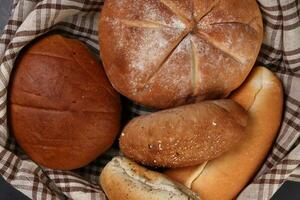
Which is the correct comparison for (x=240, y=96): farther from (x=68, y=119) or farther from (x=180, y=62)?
(x=68, y=119)

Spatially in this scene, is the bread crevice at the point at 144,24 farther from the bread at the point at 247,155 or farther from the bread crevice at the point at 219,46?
the bread at the point at 247,155

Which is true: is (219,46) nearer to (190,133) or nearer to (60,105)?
(190,133)

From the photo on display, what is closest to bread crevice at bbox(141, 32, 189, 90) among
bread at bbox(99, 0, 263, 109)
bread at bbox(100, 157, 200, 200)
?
bread at bbox(99, 0, 263, 109)

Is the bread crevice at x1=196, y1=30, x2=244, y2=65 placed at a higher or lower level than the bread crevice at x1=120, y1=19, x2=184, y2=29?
lower

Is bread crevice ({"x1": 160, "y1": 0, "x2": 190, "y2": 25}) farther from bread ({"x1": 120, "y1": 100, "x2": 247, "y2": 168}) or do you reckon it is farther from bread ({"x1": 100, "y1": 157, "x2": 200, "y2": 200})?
bread ({"x1": 100, "y1": 157, "x2": 200, "y2": 200})

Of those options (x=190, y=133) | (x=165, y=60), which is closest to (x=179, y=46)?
(x=165, y=60)

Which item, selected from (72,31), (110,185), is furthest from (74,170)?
(72,31)

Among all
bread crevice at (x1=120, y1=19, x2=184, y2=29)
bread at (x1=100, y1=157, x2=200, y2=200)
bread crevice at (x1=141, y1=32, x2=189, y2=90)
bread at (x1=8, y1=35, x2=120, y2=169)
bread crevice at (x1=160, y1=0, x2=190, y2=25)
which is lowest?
bread at (x1=100, y1=157, x2=200, y2=200)
